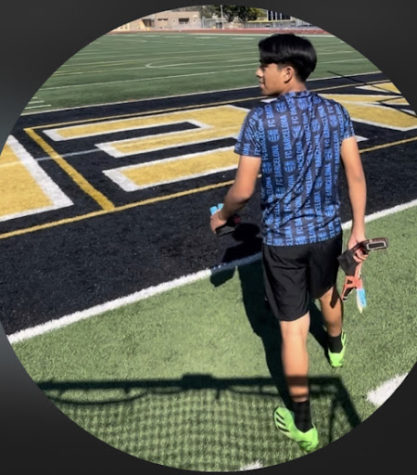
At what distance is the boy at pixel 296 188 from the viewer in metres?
1.89

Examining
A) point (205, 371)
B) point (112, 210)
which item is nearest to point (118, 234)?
point (112, 210)

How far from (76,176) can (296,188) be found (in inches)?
218

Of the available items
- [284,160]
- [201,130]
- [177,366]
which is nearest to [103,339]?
[177,366]

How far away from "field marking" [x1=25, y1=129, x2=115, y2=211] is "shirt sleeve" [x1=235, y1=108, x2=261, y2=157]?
404 centimetres

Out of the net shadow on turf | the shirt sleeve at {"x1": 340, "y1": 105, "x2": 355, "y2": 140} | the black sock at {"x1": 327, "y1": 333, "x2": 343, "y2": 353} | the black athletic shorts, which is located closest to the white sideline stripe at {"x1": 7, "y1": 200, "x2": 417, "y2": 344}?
the net shadow on turf

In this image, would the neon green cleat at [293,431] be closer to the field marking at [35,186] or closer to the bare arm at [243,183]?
the bare arm at [243,183]

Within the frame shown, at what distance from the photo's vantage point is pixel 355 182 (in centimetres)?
221

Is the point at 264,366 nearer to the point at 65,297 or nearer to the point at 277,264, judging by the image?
the point at 277,264

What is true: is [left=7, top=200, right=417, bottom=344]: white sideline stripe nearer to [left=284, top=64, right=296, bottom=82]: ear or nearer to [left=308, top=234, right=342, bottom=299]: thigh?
[left=308, top=234, right=342, bottom=299]: thigh

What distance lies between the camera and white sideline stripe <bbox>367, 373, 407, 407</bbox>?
2.73 metres

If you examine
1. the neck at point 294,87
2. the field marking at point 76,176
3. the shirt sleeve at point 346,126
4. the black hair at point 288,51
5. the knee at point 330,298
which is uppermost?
the black hair at point 288,51

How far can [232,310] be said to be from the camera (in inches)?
144

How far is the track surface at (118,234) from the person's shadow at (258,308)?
35 millimetres

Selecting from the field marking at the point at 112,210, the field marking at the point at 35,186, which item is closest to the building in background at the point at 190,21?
the field marking at the point at 35,186
